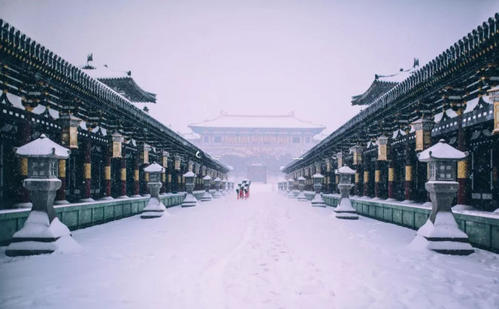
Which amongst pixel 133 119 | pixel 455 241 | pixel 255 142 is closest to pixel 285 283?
pixel 455 241

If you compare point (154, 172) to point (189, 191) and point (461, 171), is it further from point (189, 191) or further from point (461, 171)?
point (461, 171)

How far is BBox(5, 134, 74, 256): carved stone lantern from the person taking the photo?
5.71 meters

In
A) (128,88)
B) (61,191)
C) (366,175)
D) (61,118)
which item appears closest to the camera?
(61,118)

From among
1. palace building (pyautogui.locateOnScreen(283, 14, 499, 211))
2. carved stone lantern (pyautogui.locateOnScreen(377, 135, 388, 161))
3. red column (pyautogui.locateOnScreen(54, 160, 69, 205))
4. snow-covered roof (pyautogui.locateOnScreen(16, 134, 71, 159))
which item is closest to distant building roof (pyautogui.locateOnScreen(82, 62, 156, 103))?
red column (pyautogui.locateOnScreen(54, 160, 69, 205))

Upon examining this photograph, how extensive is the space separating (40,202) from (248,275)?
4.02 metres

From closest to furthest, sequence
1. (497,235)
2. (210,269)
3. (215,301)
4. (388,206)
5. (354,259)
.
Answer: (215,301), (210,269), (354,259), (497,235), (388,206)

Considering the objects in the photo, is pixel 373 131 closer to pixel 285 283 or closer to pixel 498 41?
pixel 498 41

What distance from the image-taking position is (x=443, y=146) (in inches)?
253

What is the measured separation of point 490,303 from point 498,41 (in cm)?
447

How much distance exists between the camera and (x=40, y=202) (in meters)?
5.92

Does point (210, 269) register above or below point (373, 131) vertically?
below

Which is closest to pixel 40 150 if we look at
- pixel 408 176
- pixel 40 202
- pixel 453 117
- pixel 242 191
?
pixel 40 202

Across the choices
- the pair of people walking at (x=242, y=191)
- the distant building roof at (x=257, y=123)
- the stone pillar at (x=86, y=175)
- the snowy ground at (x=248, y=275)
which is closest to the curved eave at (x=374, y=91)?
the pair of people walking at (x=242, y=191)

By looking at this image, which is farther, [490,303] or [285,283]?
[285,283]
